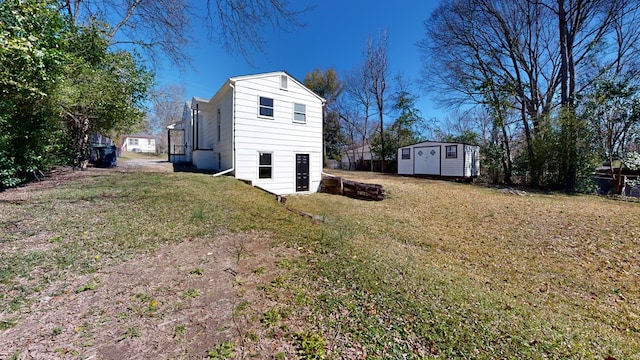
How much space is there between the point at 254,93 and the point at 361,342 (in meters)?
9.40

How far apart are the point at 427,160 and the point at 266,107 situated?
1294 cm

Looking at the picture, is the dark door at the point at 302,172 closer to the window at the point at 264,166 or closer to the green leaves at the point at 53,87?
the window at the point at 264,166

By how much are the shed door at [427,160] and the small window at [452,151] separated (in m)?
0.70

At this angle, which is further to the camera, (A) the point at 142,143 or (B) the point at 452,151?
(A) the point at 142,143

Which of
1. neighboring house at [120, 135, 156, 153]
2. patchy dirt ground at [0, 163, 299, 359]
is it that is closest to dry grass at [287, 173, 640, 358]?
patchy dirt ground at [0, 163, 299, 359]

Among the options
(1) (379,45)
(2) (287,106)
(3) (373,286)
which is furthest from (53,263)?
(1) (379,45)

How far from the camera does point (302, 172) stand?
11.1 meters

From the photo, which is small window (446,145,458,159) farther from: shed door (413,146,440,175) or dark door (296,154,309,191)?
dark door (296,154,309,191)

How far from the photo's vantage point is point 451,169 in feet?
52.6

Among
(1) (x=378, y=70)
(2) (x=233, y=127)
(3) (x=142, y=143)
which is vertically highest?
(1) (x=378, y=70)

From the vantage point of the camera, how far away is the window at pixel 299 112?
34.8 ft

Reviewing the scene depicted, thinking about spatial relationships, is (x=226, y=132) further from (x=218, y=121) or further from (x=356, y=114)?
(x=356, y=114)

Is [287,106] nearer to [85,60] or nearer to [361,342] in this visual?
[85,60]

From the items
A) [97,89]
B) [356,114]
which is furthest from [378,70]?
[97,89]
